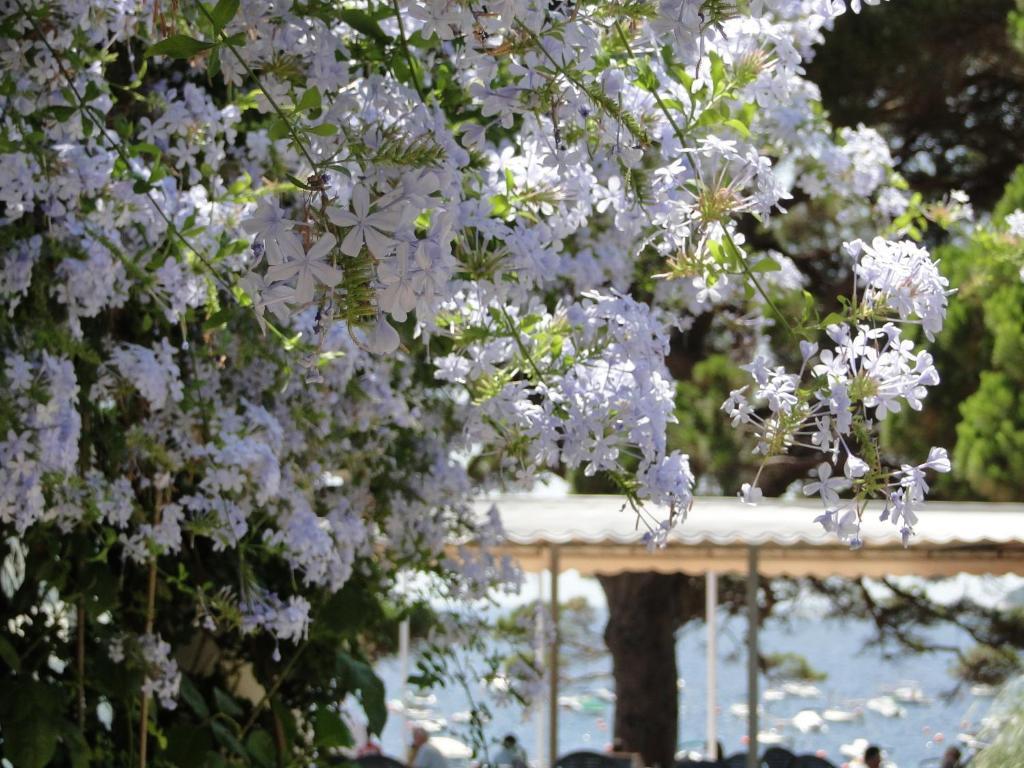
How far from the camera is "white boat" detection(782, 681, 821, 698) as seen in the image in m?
32.3

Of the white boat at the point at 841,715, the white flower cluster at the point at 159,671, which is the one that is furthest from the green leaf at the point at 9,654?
the white boat at the point at 841,715

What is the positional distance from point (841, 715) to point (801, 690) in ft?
3.38

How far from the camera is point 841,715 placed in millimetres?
32594

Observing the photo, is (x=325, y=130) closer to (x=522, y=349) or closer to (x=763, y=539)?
(x=522, y=349)

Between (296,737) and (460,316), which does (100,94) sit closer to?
(460,316)

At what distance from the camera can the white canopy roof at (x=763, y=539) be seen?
258 inches

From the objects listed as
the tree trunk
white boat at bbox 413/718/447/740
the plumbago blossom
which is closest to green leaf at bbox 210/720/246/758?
white boat at bbox 413/718/447/740

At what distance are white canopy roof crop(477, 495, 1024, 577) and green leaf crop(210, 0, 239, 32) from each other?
4407 millimetres

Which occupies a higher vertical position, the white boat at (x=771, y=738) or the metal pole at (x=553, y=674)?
the metal pole at (x=553, y=674)

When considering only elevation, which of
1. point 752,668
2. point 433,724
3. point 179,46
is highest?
point 179,46

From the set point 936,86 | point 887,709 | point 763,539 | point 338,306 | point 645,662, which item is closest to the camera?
point 338,306

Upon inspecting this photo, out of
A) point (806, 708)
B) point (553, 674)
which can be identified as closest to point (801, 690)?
point (806, 708)

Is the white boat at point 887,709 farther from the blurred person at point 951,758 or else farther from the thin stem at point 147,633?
the thin stem at point 147,633

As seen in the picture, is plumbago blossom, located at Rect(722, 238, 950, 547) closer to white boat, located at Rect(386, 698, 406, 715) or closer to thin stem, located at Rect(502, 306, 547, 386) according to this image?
thin stem, located at Rect(502, 306, 547, 386)
